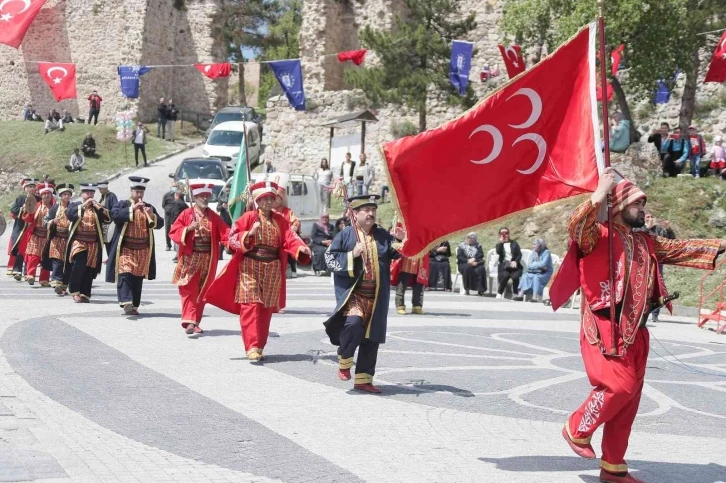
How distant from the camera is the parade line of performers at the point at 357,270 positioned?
744cm

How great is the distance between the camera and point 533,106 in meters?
8.27

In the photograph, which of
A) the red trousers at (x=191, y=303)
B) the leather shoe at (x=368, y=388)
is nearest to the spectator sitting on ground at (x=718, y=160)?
the red trousers at (x=191, y=303)

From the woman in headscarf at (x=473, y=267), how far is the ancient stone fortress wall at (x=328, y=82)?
17.0 metres

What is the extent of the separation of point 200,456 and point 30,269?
52.2 feet

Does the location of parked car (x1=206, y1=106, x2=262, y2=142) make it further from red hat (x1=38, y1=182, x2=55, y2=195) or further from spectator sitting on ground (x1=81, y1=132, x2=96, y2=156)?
red hat (x1=38, y1=182, x2=55, y2=195)

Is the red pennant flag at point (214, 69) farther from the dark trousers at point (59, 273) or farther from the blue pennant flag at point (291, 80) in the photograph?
the dark trousers at point (59, 273)

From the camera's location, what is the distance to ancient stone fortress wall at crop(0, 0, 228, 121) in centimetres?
5394

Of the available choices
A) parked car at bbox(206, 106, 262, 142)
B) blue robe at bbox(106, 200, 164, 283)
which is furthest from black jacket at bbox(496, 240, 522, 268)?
parked car at bbox(206, 106, 262, 142)

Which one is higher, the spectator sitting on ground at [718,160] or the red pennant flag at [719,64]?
the red pennant flag at [719,64]

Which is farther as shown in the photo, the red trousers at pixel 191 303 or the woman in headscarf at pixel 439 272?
the woman in headscarf at pixel 439 272

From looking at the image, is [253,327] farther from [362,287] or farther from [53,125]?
[53,125]

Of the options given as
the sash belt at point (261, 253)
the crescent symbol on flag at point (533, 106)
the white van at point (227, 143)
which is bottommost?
the sash belt at point (261, 253)

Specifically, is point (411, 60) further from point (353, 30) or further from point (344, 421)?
point (344, 421)

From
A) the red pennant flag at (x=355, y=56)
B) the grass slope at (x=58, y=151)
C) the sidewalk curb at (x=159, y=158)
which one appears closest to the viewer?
the red pennant flag at (x=355, y=56)
